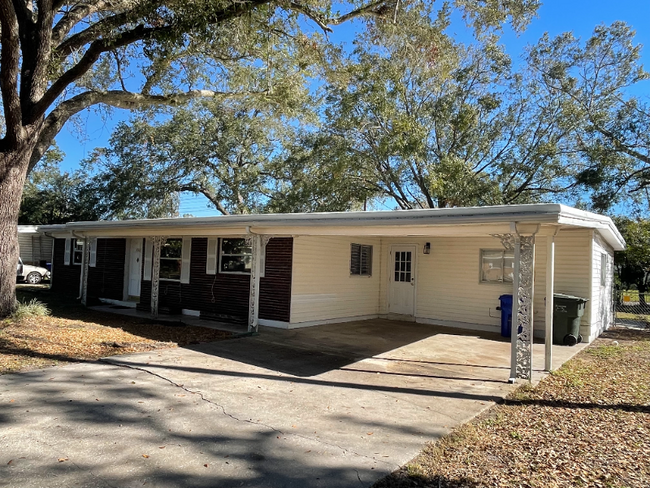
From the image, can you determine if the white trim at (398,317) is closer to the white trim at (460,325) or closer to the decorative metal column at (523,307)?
the white trim at (460,325)

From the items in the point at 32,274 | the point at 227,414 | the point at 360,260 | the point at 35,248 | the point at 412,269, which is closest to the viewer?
the point at 227,414

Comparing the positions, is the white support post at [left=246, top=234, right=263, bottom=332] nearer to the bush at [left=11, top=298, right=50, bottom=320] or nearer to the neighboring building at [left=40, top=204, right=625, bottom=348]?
the neighboring building at [left=40, top=204, right=625, bottom=348]

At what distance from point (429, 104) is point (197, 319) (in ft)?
36.7

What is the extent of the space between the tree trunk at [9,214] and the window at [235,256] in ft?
15.1

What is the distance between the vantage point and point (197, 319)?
12164 millimetres

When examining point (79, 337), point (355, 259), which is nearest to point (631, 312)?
point (355, 259)

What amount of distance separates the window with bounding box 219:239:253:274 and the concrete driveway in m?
3.52

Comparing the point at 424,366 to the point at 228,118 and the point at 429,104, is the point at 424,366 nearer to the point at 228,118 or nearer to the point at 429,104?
the point at 429,104

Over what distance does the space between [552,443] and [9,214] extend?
1033cm

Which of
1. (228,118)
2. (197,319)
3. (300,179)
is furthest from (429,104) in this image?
(197,319)

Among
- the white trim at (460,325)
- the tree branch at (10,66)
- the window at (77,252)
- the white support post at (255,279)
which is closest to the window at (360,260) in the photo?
the white trim at (460,325)

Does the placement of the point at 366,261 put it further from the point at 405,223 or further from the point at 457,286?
the point at 405,223

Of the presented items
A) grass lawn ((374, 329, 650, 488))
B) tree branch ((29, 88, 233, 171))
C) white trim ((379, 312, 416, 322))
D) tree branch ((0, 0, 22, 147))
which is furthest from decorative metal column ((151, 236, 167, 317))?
grass lawn ((374, 329, 650, 488))

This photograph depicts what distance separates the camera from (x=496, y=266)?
11.5 m
